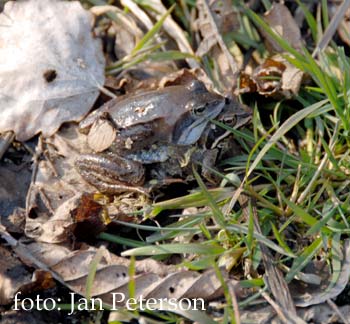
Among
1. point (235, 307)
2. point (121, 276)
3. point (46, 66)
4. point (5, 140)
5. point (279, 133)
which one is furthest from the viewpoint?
point (46, 66)

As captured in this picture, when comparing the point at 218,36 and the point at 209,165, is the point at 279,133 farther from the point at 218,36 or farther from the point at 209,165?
the point at 218,36

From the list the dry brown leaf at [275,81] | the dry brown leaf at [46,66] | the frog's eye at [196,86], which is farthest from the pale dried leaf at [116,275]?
the dry brown leaf at [275,81]

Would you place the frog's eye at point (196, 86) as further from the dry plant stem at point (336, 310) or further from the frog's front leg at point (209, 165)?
the dry plant stem at point (336, 310)

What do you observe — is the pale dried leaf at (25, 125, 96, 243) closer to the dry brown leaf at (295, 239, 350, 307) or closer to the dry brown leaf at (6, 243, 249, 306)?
the dry brown leaf at (6, 243, 249, 306)

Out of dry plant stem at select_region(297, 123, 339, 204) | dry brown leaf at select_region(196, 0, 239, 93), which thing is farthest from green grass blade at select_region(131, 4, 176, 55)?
dry plant stem at select_region(297, 123, 339, 204)

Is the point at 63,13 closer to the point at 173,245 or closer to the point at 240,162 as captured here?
the point at 240,162

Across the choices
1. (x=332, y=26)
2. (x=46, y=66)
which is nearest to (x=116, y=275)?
(x=46, y=66)

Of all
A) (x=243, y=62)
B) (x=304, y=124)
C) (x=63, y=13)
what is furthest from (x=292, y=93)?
(x=63, y=13)
